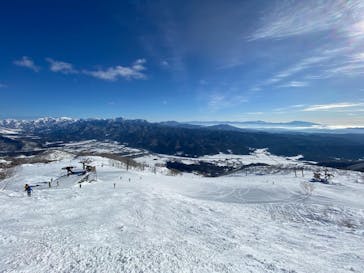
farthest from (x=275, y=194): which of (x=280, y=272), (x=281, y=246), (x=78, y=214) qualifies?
(x=78, y=214)

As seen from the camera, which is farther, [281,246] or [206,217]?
[206,217]

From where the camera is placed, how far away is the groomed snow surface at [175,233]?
12.6m

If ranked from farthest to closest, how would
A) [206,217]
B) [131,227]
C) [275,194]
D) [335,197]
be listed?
[275,194]
[335,197]
[206,217]
[131,227]

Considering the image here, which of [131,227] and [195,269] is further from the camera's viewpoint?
[131,227]

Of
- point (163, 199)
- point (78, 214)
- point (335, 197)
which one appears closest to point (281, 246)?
point (163, 199)

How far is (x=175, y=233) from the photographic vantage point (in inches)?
703

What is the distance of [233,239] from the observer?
17.3m

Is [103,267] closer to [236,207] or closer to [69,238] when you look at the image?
[69,238]

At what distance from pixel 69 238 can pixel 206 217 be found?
1208 centimetres

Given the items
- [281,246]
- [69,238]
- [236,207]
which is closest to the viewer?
[69,238]

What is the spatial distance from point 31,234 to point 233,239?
1409cm

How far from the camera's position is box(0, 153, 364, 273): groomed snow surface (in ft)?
41.5

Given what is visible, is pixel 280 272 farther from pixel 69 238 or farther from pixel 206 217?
pixel 69 238

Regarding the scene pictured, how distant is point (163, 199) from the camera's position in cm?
2759
